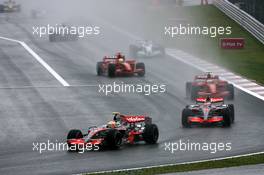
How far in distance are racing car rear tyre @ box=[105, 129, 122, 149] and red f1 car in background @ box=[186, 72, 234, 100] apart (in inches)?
463

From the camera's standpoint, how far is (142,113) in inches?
1564

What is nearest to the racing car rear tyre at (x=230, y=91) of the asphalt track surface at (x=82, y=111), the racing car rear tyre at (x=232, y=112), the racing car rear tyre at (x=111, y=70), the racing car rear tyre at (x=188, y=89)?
the asphalt track surface at (x=82, y=111)

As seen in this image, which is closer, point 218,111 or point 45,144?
point 45,144

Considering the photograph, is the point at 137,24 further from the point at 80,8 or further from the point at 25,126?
the point at 25,126

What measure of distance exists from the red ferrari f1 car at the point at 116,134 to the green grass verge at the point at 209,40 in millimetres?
17769

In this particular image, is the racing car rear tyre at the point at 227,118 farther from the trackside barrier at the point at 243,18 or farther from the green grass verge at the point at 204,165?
the trackside barrier at the point at 243,18

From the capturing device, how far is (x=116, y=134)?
3133 centimetres

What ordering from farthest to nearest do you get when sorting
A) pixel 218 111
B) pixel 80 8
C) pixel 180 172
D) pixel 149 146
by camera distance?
pixel 80 8 → pixel 218 111 → pixel 149 146 → pixel 180 172

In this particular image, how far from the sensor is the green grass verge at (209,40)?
56.8 metres

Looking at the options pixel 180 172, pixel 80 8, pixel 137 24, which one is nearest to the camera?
pixel 180 172

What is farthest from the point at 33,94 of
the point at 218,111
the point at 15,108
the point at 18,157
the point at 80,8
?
the point at 80,8

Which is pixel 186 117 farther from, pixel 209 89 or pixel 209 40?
pixel 209 40

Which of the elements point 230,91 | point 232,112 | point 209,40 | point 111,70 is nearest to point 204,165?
point 232,112

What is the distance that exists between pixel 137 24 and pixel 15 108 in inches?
1506
